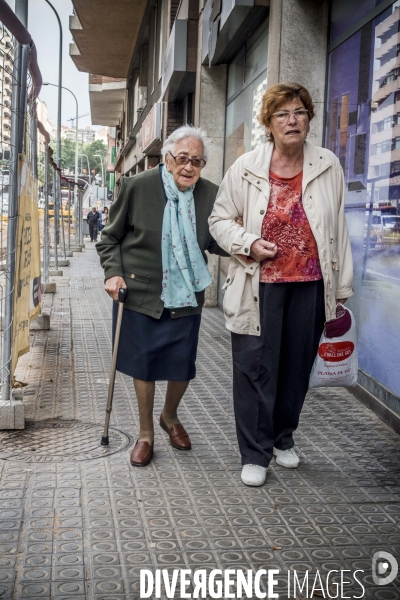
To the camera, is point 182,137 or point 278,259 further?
point 182,137

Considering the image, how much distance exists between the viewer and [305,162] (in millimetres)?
4355

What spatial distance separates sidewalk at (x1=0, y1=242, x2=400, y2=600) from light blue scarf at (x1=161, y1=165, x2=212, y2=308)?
98 cm

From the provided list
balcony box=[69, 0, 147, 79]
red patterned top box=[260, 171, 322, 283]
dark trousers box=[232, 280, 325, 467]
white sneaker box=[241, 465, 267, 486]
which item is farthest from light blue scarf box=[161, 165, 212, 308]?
balcony box=[69, 0, 147, 79]

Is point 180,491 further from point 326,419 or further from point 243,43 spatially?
point 243,43

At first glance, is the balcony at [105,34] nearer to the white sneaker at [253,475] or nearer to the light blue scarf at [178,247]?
the light blue scarf at [178,247]

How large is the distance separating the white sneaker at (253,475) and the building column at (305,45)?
4070mm

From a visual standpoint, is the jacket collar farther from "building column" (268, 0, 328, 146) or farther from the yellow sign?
"building column" (268, 0, 328, 146)

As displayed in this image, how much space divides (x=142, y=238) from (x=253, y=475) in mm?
1437

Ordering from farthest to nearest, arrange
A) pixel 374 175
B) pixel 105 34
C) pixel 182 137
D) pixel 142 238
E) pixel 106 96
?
pixel 106 96 < pixel 105 34 < pixel 374 175 < pixel 142 238 < pixel 182 137

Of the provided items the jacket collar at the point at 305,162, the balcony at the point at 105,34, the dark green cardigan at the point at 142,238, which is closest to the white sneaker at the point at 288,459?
the dark green cardigan at the point at 142,238

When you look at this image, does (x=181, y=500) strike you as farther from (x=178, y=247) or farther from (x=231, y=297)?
(x=178, y=247)

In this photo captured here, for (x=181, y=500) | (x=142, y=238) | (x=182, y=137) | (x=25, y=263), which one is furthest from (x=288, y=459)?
(x=25, y=263)

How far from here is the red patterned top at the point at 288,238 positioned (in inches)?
169

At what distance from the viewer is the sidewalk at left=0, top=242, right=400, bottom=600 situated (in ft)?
11.1
